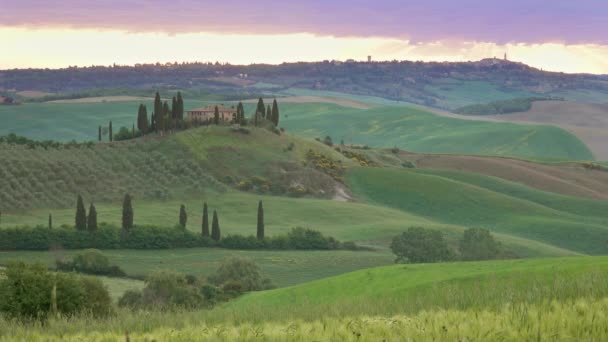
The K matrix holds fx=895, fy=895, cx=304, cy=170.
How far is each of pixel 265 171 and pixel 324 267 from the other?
5910 cm

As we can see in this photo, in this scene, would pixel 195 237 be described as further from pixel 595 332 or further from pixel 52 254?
pixel 595 332

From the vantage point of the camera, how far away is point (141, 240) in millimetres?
92312

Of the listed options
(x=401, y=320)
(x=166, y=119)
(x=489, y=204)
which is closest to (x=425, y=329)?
(x=401, y=320)

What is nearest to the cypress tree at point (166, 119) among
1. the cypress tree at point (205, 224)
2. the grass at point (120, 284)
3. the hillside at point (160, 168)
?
the hillside at point (160, 168)

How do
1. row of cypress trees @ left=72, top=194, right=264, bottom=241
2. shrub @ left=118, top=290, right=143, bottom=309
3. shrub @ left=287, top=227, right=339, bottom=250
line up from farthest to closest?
1. shrub @ left=287, top=227, right=339, bottom=250
2. row of cypress trees @ left=72, top=194, right=264, bottom=241
3. shrub @ left=118, top=290, right=143, bottom=309

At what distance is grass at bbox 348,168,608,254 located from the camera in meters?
114

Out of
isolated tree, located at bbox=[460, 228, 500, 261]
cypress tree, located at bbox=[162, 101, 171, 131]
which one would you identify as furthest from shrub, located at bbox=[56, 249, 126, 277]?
cypress tree, located at bbox=[162, 101, 171, 131]

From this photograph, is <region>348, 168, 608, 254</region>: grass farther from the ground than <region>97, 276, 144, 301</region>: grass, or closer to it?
closer to it

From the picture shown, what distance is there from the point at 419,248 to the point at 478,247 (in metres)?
6.61

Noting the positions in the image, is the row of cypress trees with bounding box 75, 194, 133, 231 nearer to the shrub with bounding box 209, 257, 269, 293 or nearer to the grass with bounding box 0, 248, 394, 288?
the grass with bounding box 0, 248, 394, 288

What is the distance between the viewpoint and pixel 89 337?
15758 millimetres

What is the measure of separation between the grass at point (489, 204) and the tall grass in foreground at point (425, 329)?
9514cm

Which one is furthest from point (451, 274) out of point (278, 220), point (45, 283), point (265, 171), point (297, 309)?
point (265, 171)

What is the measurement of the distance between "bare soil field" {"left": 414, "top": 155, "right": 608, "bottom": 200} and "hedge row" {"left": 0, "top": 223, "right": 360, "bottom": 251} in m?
63.2
